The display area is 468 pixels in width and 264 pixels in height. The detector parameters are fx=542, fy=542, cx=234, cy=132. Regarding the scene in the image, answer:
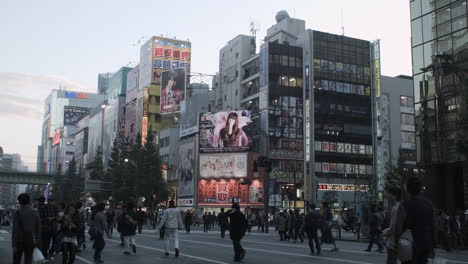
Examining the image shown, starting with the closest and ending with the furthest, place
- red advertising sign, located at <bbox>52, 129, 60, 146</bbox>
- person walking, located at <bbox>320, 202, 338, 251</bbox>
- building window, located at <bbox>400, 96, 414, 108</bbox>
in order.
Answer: person walking, located at <bbox>320, 202, 338, 251</bbox> < building window, located at <bbox>400, 96, 414, 108</bbox> < red advertising sign, located at <bbox>52, 129, 60, 146</bbox>

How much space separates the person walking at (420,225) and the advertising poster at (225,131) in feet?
215

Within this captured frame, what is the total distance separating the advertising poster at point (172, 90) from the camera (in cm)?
8831

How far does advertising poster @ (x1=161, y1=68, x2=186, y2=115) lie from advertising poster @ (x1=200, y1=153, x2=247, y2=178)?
1699 cm

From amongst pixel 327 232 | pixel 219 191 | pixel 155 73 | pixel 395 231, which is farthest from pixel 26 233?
pixel 155 73

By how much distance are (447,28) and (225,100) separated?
182 feet

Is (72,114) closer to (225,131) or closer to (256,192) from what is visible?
(225,131)

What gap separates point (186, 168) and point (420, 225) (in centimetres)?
7212

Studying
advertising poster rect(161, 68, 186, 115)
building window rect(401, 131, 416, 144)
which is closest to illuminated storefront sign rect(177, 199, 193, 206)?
advertising poster rect(161, 68, 186, 115)

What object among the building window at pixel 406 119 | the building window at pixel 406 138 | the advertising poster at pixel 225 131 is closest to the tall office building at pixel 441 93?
the advertising poster at pixel 225 131

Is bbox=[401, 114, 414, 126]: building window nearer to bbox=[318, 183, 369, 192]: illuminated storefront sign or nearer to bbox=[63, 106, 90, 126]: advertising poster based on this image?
bbox=[318, 183, 369, 192]: illuminated storefront sign

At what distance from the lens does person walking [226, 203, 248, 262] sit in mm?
13558

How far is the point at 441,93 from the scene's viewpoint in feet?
111

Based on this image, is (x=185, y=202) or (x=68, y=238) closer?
(x=68, y=238)

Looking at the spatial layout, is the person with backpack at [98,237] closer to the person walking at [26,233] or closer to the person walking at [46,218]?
the person walking at [46,218]
